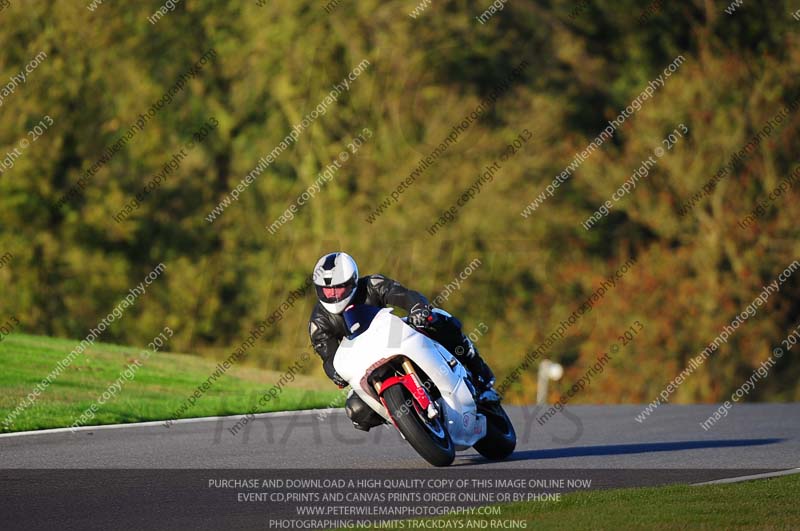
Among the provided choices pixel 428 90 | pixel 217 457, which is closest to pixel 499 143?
pixel 428 90

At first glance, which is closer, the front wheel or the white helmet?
the white helmet

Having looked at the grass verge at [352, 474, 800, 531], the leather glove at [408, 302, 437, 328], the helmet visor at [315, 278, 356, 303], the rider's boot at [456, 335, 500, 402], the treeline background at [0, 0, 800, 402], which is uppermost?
the grass verge at [352, 474, 800, 531]

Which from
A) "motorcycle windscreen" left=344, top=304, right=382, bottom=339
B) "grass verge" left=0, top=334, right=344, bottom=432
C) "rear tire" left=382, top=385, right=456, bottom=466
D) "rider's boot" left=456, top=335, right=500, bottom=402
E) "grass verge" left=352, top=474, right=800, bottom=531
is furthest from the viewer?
"grass verge" left=0, top=334, right=344, bottom=432

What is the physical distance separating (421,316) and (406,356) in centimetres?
32

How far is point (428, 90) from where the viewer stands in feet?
118

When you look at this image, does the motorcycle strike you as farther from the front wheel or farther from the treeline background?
the treeline background

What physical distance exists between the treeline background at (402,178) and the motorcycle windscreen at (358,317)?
71.5 ft

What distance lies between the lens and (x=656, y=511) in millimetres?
8695

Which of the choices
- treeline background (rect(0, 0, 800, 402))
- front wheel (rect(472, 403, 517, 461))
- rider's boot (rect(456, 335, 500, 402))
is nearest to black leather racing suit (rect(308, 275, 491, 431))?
rider's boot (rect(456, 335, 500, 402))

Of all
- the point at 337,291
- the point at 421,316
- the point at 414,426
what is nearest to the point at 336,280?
the point at 337,291

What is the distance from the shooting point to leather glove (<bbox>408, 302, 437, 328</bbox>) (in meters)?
10.7

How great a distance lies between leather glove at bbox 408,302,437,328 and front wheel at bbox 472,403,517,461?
115 cm

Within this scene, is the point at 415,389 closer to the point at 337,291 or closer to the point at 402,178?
the point at 337,291

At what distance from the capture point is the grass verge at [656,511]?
8.22 meters
